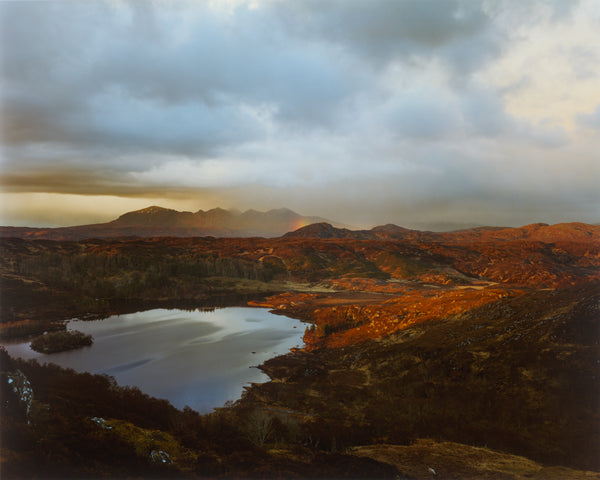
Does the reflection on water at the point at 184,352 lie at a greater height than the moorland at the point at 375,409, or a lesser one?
lesser

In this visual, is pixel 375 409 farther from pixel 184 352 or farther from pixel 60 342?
pixel 60 342

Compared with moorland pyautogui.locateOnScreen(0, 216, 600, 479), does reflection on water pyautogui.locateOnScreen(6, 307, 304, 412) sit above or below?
below

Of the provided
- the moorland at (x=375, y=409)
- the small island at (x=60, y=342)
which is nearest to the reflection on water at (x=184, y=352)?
the small island at (x=60, y=342)

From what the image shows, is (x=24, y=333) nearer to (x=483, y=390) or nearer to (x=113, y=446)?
(x=113, y=446)

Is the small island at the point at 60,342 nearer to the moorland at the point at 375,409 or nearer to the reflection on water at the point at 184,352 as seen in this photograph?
the reflection on water at the point at 184,352

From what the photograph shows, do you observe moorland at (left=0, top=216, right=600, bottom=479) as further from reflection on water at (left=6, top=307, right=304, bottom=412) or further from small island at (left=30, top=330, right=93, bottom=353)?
small island at (left=30, top=330, right=93, bottom=353)

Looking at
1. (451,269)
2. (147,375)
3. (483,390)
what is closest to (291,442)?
(483,390)

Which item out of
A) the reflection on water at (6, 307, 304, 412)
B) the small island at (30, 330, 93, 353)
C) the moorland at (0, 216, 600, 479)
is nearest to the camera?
the moorland at (0, 216, 600, 479)

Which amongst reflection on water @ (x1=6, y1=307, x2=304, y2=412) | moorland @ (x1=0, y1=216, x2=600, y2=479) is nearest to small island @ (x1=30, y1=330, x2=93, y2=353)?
reflection on water @ (x1=6, y1=307, x2=304, y2=412)
